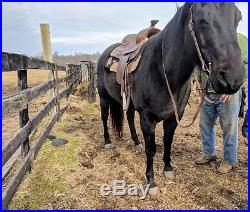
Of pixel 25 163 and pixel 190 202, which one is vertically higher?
pixel 25 163

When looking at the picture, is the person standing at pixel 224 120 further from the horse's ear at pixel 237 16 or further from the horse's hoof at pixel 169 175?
the horse's ear at pixel 237 16

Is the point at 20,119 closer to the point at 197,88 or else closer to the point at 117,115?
the point at 117,115

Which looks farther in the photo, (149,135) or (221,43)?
(149,135)

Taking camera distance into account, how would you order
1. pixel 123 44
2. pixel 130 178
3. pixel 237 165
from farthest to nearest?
pixel 123 44 → pixel 237 165 → pixel 130 178

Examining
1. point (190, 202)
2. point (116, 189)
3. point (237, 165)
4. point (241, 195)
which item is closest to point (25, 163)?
point (116, 189)

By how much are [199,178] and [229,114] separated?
88 centimetres

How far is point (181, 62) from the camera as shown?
2742 millimetres

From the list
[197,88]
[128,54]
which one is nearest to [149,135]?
[197,88]

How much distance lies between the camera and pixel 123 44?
438 cm

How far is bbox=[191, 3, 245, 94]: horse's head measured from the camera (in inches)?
79.1

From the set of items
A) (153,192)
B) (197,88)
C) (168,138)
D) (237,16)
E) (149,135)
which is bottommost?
(153,192)

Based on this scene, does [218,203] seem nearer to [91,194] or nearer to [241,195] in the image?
[241,195]

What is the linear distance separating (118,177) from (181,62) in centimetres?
158

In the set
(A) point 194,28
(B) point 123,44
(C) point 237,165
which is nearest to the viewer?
(A) point 194,28
